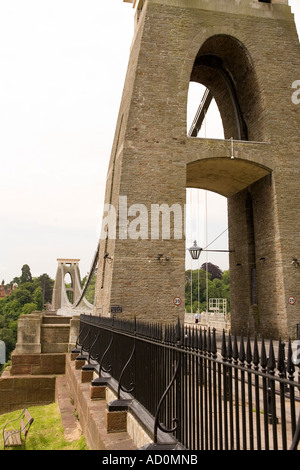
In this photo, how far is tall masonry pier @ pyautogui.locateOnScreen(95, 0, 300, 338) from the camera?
49.3 feet

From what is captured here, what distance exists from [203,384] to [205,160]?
13.1m

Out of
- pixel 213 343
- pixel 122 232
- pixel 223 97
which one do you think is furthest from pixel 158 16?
pixel 213 343

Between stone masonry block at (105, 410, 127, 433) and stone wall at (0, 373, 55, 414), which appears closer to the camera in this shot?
stone masonry block at (105, 410, 127, 433)

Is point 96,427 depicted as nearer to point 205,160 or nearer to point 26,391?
point 26,391

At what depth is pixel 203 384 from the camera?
12.9ft

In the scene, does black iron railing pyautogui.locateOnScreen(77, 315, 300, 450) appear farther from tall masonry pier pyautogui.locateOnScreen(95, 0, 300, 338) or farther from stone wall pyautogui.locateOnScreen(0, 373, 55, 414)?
tall masonry pier pyautogui.locateOnScreen(95, 0, 300, 338)

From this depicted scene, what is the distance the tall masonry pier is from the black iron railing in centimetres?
873

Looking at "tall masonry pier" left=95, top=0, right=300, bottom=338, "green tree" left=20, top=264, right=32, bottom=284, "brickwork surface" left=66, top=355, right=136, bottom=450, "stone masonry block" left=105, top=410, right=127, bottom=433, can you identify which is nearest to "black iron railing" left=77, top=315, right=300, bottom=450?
"stone masonry block" left=105, top=410, right=127, bottom=433

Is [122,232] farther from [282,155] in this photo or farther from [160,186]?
[282,155]

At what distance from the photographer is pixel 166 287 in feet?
49.2

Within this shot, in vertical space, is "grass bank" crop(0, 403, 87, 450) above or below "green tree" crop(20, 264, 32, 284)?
below

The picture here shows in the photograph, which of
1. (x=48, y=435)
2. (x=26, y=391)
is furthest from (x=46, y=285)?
(x=48, y=435)

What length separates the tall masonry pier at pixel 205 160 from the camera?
49.3ft

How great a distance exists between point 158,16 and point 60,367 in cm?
1282
